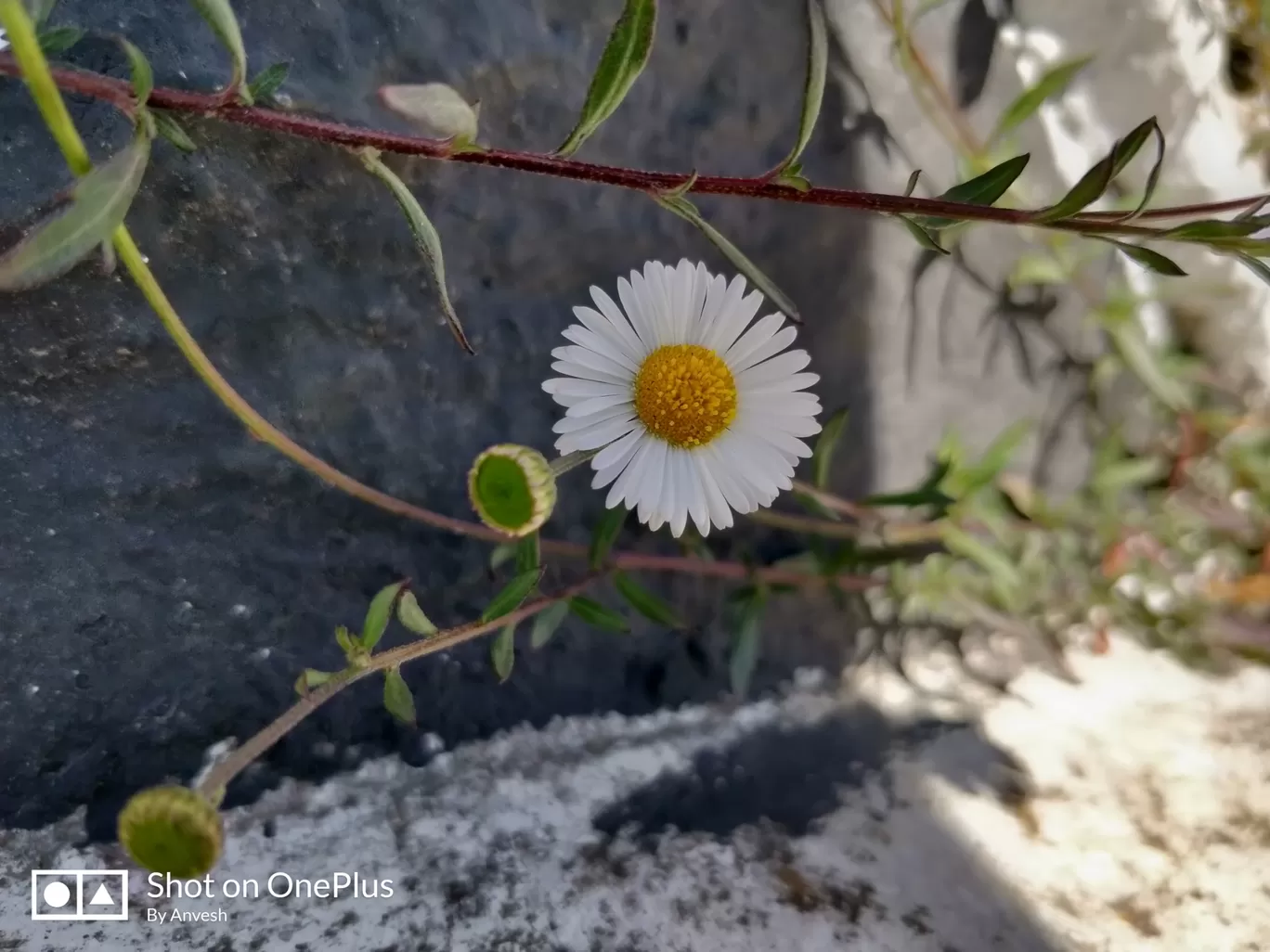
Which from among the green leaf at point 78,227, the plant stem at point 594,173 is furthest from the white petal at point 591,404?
the green leaf at point 78,227

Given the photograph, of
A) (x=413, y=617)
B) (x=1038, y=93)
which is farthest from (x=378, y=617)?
(x=1038, y=93)

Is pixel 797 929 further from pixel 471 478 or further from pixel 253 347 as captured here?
pixel 253 347

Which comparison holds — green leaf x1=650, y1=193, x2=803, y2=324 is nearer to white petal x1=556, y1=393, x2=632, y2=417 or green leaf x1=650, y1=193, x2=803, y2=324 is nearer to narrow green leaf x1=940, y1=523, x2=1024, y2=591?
white petal x1=556, y1=393, x2=632, y2=417

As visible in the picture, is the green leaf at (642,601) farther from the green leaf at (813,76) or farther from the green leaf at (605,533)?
the green leaf at (813,76)

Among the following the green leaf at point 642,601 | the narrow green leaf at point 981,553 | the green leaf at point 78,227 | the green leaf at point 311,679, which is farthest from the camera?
the narrow green leaf at point 981,553

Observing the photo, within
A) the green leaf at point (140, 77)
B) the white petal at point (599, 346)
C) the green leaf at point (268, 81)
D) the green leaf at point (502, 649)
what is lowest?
the green leaf at point (502, 649)

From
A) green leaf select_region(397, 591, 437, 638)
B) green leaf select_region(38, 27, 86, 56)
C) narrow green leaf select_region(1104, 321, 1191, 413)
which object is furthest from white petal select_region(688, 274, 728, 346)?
narrow green leaf select_region(1104, 321, 1191, 413)
